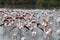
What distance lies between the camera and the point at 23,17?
3.46 m

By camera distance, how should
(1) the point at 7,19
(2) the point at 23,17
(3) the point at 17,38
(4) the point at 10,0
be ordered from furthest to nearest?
(4) the point at 10,0
(2) the point at 23,17
(1) the point at 7,19
(3) the point at 17,38

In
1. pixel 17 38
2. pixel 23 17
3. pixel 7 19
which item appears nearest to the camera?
pixel 17 38

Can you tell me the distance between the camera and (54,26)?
291 centimetres

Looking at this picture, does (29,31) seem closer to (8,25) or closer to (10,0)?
(8,25)

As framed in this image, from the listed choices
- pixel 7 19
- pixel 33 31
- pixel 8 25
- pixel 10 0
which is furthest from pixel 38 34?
pixel 10 0

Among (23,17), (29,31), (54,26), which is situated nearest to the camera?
(29,31)

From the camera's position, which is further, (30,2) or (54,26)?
(30,2)

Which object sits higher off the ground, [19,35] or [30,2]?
[19,35]

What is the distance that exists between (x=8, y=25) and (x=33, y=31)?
0.39 metres

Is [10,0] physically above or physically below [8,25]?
below

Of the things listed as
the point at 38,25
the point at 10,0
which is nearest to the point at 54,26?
the point at 38,25

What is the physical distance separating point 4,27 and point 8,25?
115mm

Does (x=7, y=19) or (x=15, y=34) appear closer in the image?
(x=15, y=34)

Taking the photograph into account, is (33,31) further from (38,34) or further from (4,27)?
(4,27)
